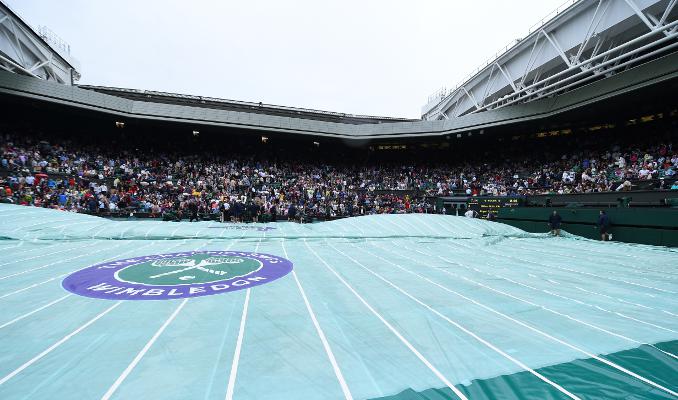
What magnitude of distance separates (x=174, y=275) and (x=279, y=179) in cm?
2129

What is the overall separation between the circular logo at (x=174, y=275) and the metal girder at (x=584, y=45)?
17598 millimetres

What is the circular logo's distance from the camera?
3727 millimetres

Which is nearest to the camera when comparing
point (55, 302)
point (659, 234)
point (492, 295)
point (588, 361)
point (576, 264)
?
point (588, 361)

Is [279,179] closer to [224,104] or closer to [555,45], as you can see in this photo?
[224,104]

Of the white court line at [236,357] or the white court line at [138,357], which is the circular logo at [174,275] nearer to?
the white court line at [138,357]

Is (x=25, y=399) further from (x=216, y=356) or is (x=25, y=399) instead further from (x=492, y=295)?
(x=492, y=295)

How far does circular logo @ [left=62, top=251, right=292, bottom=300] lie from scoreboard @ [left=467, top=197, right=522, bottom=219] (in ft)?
51.2

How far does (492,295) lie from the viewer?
395 cm

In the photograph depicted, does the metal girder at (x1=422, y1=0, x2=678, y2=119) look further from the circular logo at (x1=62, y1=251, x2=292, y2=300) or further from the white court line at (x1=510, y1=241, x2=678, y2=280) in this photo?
the circular logo at (x1=62, y1=251, x2=292, y2=300)

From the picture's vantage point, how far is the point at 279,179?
83.5 feet

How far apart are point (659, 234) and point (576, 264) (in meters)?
7.34

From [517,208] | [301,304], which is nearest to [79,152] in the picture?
[301,304]

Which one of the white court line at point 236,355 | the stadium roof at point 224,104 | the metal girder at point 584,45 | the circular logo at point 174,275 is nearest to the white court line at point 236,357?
the white court line at point 236,355

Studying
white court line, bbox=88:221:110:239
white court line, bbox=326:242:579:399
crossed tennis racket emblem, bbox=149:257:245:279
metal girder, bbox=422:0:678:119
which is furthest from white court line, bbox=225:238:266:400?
metal girder, bbox=422:0:678:119
